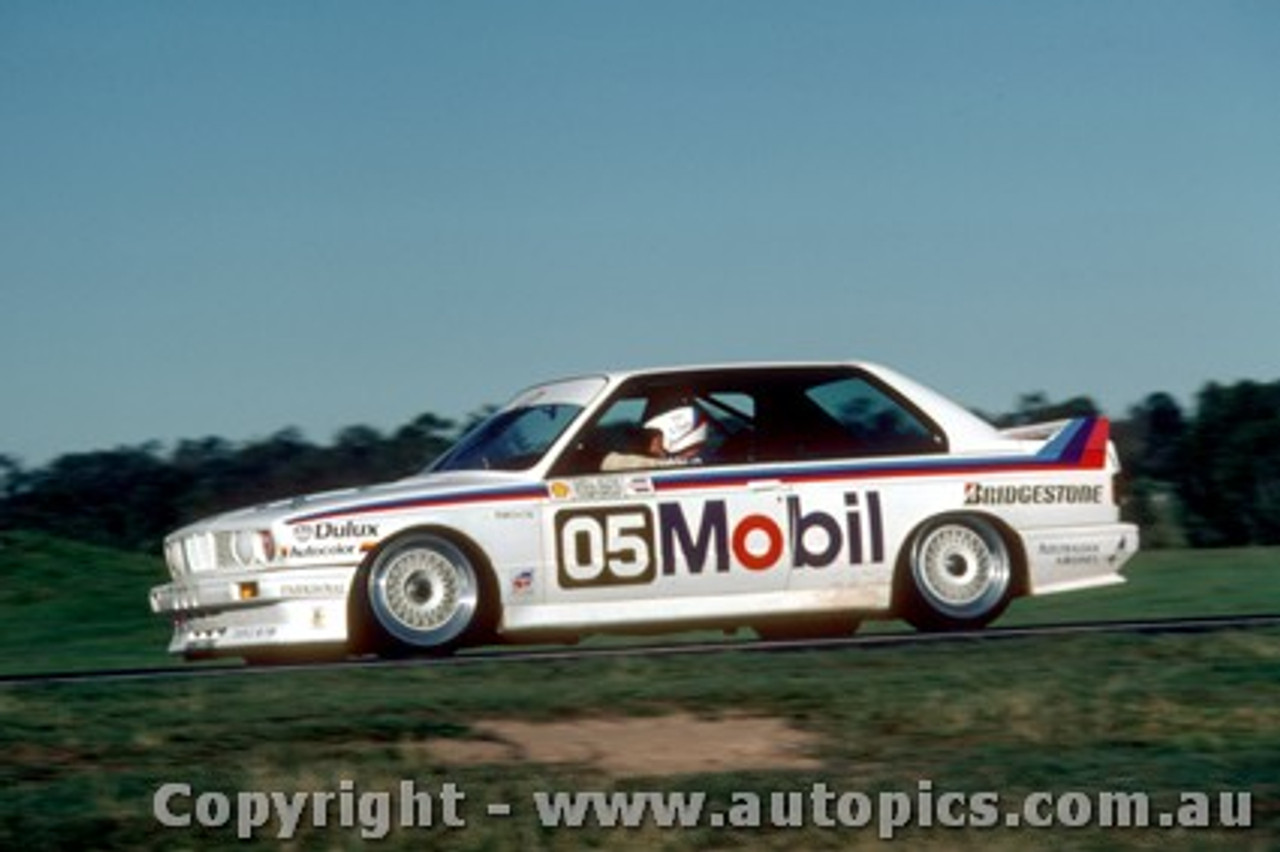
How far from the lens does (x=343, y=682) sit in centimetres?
1227

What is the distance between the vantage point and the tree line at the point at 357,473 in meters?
43.7

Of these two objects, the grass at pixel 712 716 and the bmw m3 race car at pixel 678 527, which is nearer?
the grass at pixel 712 716

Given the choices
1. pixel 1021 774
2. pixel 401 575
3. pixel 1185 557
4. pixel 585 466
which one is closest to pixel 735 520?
pixel 585 466

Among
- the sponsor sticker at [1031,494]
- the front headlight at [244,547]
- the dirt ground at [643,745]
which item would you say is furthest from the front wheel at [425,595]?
the dirt ground at [643,745]

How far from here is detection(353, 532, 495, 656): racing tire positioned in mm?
14109

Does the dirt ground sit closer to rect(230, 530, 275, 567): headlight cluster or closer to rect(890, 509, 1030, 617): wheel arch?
rect(230, 530, 275, 567): headlight cluster

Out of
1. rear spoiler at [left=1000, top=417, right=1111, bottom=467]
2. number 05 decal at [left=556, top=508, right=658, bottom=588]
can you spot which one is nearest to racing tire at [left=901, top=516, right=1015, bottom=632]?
rear spoiler at [left=1000, top=417, right=1111, bottom=467]

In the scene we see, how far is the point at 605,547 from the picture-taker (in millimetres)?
14438

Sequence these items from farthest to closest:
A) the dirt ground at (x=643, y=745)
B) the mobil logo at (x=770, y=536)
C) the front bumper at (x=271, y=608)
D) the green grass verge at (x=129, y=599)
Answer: the green grass verge at (x=129, y=599) → the mobil logo at (x=770, y=536) → the front bumper at (x=271, y=608) → the dirt ground at (x=643, y=745)

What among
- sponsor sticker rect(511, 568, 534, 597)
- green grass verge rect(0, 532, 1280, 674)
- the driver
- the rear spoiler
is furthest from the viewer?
green grass verge rect(0, 532, 1280, 674)

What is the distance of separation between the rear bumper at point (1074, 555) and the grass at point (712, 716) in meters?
1.89

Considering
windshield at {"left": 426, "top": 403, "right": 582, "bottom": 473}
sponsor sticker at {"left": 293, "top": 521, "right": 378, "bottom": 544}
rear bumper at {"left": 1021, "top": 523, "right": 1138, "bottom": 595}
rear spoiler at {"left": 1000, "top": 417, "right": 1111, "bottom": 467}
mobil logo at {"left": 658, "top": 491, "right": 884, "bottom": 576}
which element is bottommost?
rear bumper at {"left": 1021, "top": 523, "right": 1138, "bottom": 595}

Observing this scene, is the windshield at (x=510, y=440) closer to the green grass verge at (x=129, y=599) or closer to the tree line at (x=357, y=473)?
the green grass verge at (x=129, y=599)

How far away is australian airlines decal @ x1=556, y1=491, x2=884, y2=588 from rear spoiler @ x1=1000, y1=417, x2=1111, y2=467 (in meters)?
1.22
